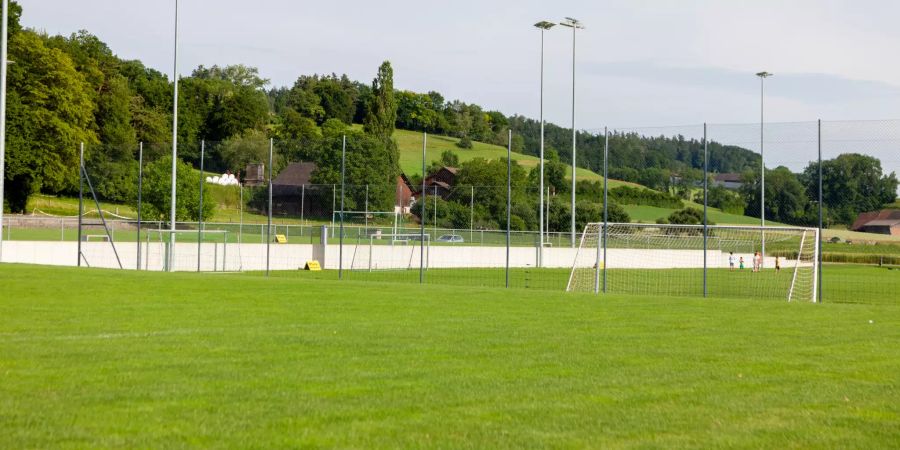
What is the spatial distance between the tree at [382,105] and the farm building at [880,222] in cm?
6491

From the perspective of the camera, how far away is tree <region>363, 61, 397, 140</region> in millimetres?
88312

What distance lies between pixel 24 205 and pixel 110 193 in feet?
78.5

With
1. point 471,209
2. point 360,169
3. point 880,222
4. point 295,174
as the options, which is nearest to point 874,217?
point 880,222

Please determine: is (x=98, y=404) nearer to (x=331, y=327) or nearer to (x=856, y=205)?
(x=331, y=327)

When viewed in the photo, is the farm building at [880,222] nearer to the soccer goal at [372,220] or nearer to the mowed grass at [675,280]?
the mowed grass at [675,280]

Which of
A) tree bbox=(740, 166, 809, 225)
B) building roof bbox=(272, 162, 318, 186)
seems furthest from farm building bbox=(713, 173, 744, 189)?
building roof bbox=(272, 162, 318, 186)

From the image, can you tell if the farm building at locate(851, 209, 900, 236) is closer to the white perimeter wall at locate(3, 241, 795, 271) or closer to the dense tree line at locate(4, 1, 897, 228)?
the dense tree line at locate(4, 1, 897, 228)

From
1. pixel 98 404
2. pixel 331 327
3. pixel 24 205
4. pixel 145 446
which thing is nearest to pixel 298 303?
pixel 331 327

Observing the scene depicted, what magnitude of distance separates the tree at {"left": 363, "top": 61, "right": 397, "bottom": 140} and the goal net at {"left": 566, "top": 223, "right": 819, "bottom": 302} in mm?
43880

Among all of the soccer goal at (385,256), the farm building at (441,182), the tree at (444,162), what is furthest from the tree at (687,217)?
the tree at (444,162)

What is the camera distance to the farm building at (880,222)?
24.1m

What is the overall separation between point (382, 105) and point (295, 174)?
53551 mm

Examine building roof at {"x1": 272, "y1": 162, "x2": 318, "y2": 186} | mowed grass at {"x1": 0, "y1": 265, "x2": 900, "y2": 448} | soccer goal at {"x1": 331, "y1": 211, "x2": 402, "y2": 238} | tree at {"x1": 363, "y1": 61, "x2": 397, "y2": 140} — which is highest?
tree at {"x1": 363, "y1": 61, "x2": 397, "y2": 140}

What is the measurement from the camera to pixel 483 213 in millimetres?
43062
